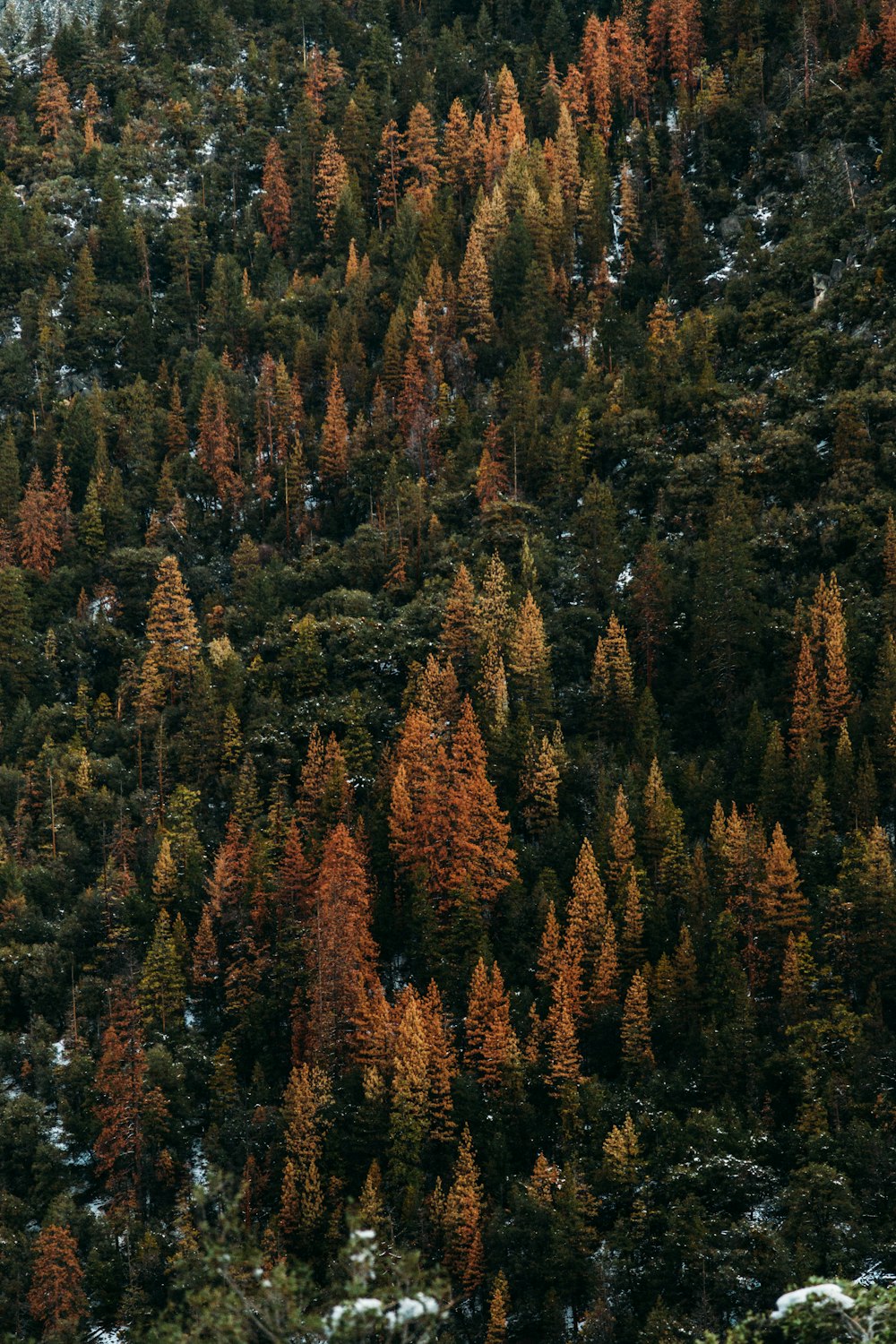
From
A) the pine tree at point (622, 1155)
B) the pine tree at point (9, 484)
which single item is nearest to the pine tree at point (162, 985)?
the pine tree at point (622, 1155)

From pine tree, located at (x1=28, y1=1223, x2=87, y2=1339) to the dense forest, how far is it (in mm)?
286

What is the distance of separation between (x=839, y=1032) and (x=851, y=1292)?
167ft

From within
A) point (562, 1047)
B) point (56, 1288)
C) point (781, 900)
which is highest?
point (781, 900)

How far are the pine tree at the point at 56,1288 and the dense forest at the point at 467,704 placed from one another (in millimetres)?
286

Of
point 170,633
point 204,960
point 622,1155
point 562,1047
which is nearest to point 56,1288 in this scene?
point 204,960

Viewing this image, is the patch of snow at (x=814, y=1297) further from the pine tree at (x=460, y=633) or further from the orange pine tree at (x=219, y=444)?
the orange pine tree at (x=219, y=444)

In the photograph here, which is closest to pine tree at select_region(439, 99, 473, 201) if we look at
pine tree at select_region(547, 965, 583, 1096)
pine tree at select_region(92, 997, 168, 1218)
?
pine tree at select_region(547, 965, 583, 1096)

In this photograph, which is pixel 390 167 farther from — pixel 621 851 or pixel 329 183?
pixel 621 851

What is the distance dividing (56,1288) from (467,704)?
4400cm

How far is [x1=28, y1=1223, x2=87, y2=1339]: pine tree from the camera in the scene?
80.4 metres

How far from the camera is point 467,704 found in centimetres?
10675

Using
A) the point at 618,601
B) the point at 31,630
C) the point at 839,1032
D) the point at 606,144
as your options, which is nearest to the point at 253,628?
the point at 31,630

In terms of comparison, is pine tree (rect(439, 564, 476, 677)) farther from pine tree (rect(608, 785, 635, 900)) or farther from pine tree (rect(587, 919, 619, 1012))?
pine tree (rect(587, 919, 619, 1012))

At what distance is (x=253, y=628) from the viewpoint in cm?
13050
